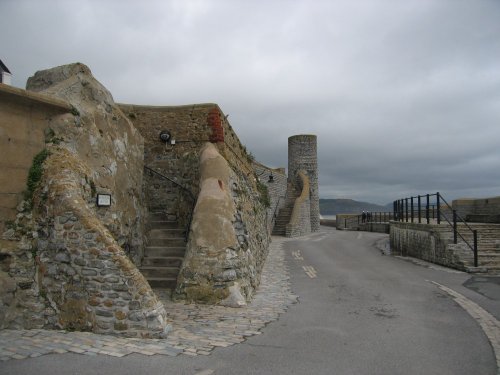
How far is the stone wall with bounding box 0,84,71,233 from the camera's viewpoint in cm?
646

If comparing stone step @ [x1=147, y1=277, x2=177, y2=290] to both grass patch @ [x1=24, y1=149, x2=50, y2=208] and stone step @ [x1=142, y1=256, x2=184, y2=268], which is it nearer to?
stone step @ [x1=142, y1=256, x2=184, y2=268]

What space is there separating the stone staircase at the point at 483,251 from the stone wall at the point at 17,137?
12904mm

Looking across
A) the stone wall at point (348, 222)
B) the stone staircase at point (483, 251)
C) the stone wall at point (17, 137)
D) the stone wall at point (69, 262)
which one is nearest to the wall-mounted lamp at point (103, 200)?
the stone wall at point (69, 262)

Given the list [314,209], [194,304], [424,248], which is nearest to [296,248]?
[424,248]

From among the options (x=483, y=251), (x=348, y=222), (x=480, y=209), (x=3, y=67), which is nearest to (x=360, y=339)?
(x=483, y=251)

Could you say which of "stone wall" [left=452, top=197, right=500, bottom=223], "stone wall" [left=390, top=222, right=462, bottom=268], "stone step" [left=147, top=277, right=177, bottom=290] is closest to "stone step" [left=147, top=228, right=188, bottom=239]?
"stone step" [left=147, top=277, right=177, bottom=290]

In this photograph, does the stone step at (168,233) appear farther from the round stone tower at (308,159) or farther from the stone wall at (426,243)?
the round stone tower at (308,159)

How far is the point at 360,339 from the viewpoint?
609 cm

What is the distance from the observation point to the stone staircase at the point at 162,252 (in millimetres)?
9055

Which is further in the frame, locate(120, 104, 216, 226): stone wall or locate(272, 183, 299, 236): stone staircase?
locate(272, 183, 299, 236): stone staircase

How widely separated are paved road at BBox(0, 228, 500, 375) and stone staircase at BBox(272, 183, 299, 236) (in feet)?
64.9

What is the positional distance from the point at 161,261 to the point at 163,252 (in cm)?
39

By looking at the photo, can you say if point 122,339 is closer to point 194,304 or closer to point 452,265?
point 194,304

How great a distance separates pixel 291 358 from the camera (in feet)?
17.2
